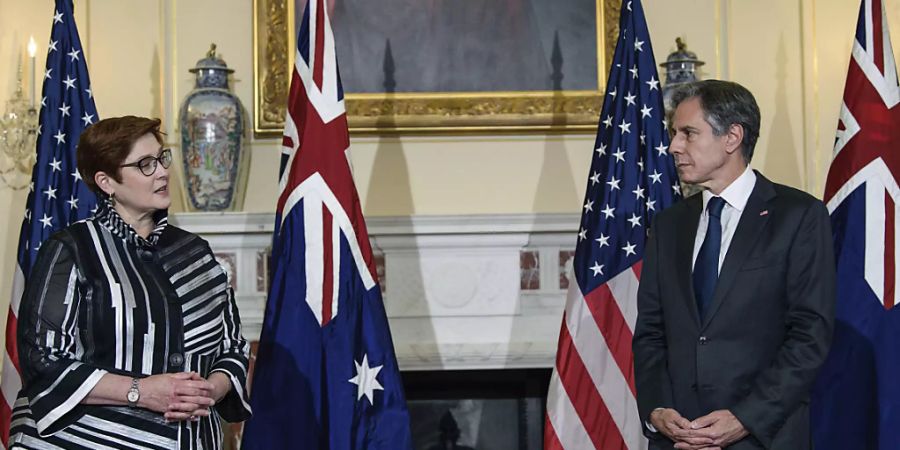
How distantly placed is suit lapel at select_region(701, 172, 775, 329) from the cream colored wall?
2079mm

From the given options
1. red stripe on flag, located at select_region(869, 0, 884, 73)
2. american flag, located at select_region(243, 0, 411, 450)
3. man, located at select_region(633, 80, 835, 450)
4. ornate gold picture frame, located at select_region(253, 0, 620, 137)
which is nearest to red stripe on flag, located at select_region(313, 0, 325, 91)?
american flag, located at select_region(243, 0, 411, 450)

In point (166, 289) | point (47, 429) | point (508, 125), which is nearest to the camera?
point (47, 429)

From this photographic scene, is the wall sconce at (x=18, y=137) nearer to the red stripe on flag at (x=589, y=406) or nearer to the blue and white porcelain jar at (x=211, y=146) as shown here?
the blue and white porcelain jar at (x=211, y=146)

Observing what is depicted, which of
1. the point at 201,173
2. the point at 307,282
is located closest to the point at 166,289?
the point at 307,282

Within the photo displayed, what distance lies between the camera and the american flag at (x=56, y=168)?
3910mm

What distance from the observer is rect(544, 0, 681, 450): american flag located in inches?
154

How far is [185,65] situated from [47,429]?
2551mm

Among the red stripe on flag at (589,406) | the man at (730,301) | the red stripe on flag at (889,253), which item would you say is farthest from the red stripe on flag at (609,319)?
the man at (730,301)

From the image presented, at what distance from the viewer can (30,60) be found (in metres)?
4.83

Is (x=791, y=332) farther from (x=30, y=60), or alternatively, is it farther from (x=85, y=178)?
(x=30, y=60)

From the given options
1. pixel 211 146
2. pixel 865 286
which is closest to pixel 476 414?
pixel 211 146

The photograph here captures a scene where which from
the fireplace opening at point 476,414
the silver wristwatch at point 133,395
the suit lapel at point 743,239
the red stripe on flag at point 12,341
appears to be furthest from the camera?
the fireplace opening at point 476,414

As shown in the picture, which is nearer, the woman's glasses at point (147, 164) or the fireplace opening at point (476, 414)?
the woman's glasses at point (147, 164)

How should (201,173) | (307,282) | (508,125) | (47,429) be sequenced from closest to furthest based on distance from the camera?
(47,429) < (307,282) < (201,173) < (508,125)
